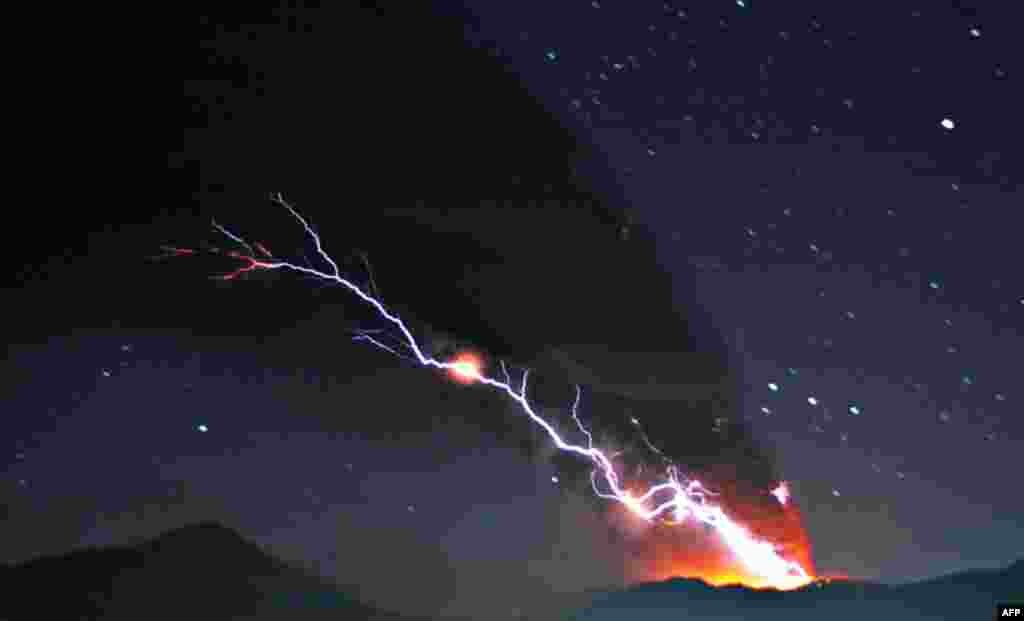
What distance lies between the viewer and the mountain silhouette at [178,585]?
5.27 meters

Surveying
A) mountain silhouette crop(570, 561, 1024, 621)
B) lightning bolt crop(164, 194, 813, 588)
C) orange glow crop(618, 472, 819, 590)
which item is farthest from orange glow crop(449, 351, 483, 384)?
mountain silhouette crop(570, 561, 1024, 621)

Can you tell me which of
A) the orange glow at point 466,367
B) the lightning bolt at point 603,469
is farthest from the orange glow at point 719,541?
the orange glow at point 466,367

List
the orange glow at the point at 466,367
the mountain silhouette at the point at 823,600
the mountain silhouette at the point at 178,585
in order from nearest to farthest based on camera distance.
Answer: the orange glow at the point at 466,367 < the mountain silhouette at the point at 178,585 < the mountain silhouette at the point at 823,600

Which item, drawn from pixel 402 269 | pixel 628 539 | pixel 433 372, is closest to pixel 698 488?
pixel 628 539

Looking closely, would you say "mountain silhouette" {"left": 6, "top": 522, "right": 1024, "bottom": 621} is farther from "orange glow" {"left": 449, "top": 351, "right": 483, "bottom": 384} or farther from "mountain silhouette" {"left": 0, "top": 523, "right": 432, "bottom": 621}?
"orange glow" {"left": 449, "top": 351, "right": 483, "bottom": 384}

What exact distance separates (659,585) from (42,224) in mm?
6505

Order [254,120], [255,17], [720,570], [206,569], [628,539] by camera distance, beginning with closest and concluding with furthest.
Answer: [255,17] → [254,120] → [628,539] → [720,570] → [206,569]

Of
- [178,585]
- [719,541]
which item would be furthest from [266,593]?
[719,541]

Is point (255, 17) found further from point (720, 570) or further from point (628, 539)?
point (720, 570)

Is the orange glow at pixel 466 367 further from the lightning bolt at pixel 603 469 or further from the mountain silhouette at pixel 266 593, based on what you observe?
the mountain silhouette at pixel 266 593

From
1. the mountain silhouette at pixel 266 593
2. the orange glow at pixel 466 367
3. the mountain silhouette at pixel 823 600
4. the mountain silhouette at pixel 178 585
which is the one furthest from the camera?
the mountain silhouette at pixel 823 600

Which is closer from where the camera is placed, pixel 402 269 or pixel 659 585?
pixel 402 269

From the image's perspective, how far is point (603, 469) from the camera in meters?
5.29

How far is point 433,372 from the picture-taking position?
5.08 metres
